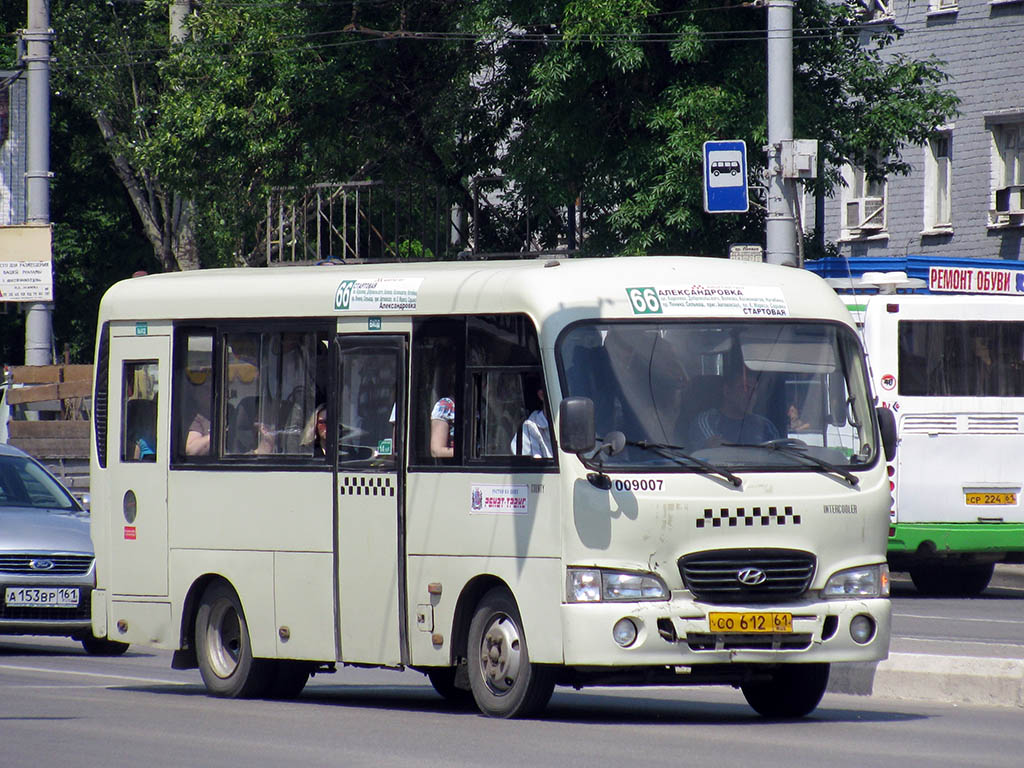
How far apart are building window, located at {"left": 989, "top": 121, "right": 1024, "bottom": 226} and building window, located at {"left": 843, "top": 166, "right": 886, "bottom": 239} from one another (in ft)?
10.1

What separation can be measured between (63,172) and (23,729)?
4010 cm

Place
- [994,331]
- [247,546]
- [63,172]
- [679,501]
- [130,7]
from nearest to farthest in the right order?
[679,501] < [247,546] < [994,331] < [130,7] < [63,172]

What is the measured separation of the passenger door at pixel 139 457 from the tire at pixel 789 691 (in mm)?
3879

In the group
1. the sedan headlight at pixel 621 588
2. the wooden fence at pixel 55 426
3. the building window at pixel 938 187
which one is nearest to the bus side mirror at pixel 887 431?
the sedan headlight at pixel 621 588

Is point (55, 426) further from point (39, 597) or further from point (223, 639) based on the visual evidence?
point (223, 639)

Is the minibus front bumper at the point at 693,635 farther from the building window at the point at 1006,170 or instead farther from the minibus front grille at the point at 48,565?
the building window at the point at 1006,170

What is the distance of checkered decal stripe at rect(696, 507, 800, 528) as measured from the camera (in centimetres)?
1075

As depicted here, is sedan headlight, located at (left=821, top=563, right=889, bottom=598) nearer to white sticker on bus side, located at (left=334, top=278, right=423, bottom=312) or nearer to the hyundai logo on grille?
the hyundai logo on grille

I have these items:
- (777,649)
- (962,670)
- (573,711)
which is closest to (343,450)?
(573,711)

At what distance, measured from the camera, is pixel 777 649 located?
10.8 metres

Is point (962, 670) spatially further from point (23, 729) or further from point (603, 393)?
point (23, 729)

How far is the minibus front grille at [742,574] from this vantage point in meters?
10.8

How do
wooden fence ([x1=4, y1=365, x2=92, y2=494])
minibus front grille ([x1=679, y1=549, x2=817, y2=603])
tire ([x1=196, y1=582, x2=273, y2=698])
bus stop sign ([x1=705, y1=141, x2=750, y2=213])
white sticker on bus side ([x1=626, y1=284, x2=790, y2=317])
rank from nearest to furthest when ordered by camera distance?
1. minibus front grille ([x1=679, y1=549, x2=817, y2=603])
2. white sticker on bus side ([x1=626, y1=284, x2=790, y2=317])
3. tire ([x1=196, y1=582, x2=273, y2=698])
4. bus stop sign ([x1=705, y1=141, x2=750, y2=213])
5. wooden fence ([x1=4, y1=365, x2=92, y2=494])

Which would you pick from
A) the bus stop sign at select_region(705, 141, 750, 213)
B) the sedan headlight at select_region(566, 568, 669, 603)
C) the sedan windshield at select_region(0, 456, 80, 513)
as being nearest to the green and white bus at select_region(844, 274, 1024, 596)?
the bus stop sign at select_region(705, 141, 750, 213)
